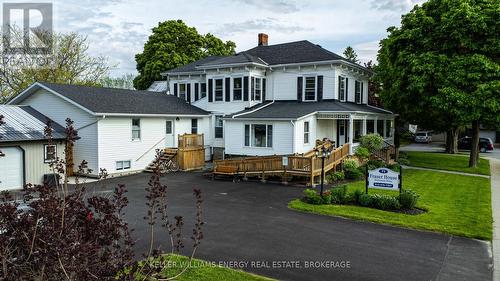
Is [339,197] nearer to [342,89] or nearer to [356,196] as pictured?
[356,196]

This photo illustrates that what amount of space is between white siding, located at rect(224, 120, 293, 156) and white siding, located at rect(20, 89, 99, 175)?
8379mm

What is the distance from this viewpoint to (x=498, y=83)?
21.2 m

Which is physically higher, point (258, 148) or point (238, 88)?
point (238, 88)

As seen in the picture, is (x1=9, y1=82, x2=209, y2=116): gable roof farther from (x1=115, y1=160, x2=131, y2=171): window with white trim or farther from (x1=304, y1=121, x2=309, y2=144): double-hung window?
(x1=304, y1=121, x2=309, y2=144): double-hung window

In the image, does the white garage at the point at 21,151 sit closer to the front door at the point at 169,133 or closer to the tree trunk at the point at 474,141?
the front door at the point at 169,133

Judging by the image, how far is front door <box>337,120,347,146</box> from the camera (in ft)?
90.0

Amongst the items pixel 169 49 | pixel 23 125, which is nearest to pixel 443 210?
pixel 23 125

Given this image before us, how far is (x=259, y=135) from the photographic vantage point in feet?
78.5

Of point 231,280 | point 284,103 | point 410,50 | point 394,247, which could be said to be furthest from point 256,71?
point 231,280

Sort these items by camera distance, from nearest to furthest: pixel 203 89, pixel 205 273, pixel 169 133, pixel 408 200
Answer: pixel 205 273
pixel 408 200
pixel 169 133
pixel 203 89

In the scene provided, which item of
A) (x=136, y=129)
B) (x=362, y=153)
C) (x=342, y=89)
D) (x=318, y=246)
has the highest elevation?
(x=342, y=89)

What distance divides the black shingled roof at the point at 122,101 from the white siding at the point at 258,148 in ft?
13.7

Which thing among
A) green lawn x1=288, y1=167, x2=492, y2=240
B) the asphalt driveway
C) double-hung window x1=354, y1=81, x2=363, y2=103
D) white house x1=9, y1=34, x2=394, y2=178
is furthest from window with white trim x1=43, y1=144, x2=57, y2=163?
double-hung window x1=354, y1=81, x2=363, y2=103

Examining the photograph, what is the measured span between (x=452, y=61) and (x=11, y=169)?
2526 centimetres
